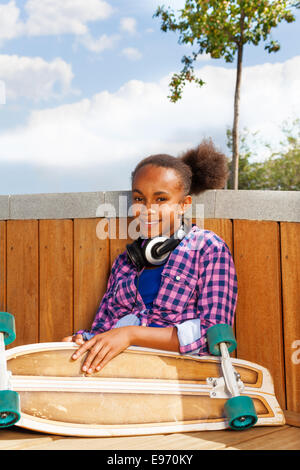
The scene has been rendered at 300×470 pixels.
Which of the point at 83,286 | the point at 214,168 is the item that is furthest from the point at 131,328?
the point at 214,168

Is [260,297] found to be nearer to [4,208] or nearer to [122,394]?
[122,394]

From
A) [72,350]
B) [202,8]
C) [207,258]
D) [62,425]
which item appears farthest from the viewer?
[202,8]

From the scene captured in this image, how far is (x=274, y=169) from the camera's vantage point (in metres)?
14.1

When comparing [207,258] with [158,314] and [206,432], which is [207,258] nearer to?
[158,314]

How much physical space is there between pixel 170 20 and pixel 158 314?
634 cm

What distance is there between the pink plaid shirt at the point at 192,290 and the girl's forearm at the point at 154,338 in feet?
0.16

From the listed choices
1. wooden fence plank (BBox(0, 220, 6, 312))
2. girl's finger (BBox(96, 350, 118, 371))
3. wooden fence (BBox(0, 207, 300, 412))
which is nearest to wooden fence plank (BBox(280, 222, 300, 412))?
wooden fence (BBox(0, 207, 300, 412))

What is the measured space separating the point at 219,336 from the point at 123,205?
3.03ft

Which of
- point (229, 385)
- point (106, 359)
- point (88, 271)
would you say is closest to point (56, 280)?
point (88, 271)

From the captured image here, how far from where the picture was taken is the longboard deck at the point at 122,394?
173 cm

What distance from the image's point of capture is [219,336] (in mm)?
1790

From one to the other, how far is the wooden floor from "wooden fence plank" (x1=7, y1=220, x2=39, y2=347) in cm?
93

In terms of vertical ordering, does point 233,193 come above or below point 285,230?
above

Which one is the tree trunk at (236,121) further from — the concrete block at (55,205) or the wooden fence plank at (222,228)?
the wooden fence plank at (222,228)
